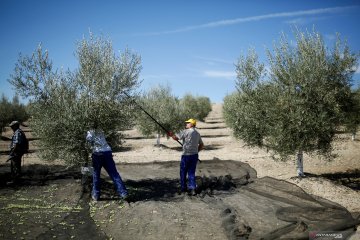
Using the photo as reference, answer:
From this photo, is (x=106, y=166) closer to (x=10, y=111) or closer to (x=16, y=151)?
(x=16, y=151)

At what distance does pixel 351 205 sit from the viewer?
9.45 m

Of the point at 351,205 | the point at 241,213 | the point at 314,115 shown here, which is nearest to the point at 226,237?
the point at 241,213

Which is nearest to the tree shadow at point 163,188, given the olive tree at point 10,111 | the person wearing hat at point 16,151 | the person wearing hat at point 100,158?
the person wearing hat at point 100,158

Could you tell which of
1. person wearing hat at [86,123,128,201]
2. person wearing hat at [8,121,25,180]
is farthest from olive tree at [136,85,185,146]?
person wearing hat at [86,123,128,201]

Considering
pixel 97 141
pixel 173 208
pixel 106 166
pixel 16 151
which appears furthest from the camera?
pixel 16 151

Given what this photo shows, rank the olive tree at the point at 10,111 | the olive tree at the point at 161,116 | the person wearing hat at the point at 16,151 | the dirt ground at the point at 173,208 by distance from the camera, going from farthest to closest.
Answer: the olive tree at the point at 10,111 → the olive tree at the point at 161,116 → the person wearing hat at the point at 16,151 → the dirt ground at the point at 173,208

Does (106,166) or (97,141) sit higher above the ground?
(97,141)

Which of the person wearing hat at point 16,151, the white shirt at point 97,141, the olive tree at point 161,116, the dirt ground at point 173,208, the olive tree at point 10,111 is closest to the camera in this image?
the dirt ground at point 173,208

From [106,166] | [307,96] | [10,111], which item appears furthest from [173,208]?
[10,111]

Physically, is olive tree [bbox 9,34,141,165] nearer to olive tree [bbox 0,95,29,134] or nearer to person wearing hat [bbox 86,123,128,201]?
person wearing hat [bbox 86,123,128,201]

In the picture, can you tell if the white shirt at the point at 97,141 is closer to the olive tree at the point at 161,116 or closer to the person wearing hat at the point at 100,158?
the person wearing hat at the point at 100,158

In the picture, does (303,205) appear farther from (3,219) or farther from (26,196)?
(26,196)

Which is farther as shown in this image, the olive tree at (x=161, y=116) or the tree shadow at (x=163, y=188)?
the olive tree at (x=161, y=116)

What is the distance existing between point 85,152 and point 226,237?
5.72m
